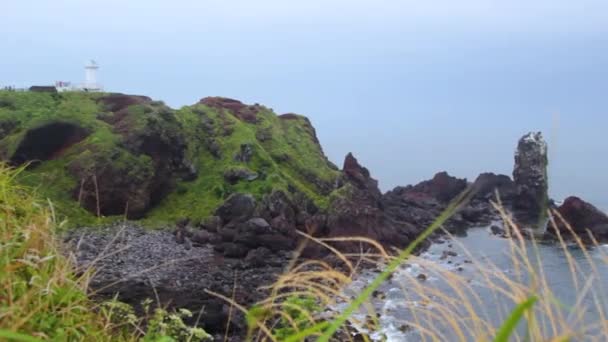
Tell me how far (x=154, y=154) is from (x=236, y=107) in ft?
66.5

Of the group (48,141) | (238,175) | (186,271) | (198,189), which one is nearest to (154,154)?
(198,189)

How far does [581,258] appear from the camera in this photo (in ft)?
147

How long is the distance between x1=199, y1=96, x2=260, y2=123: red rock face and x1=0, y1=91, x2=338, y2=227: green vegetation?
3372 mm

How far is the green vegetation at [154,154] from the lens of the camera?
46.9 metres

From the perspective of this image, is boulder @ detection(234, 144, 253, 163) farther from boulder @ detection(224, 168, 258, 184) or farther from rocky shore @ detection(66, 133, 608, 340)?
rocky shore @ detection(66, 133, 608, 340)

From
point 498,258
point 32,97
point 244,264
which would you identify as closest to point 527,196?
point 498,258

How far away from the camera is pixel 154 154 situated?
5175 centimetres

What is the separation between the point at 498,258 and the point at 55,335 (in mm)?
40307

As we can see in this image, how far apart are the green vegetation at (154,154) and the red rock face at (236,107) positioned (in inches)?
133

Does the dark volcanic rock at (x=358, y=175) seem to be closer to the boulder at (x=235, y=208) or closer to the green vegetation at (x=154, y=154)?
the green vegetation at (x=154, y=154)

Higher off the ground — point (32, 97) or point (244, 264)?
point (32, 97)

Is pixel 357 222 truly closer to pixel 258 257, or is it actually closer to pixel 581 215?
pixel 258 257

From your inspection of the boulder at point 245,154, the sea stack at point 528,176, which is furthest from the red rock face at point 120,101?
the sea stack at point 528,176

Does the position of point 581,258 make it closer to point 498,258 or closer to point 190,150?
point 498,258
